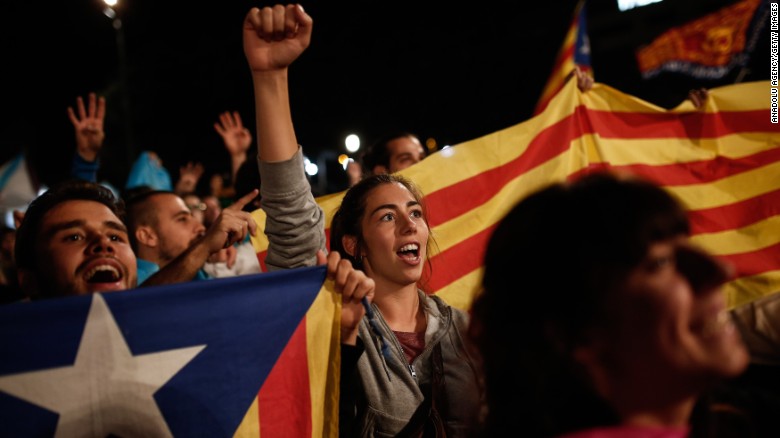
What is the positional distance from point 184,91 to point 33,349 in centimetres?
2368

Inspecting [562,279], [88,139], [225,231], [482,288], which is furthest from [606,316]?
[88,139]

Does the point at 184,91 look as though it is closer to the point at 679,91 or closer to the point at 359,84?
the point at 359,84

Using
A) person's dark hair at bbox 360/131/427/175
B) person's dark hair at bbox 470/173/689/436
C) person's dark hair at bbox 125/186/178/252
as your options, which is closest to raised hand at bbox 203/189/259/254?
person's dark hair at bbox 125/186/178/252

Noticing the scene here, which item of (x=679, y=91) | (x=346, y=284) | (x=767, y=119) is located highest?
(x=679, y=91)

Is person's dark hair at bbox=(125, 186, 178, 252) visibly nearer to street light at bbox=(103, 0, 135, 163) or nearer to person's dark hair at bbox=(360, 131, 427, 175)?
person's dark hair at bbox=(360, 131, 427, 175)

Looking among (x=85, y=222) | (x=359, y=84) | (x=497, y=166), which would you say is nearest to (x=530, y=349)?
(x=85, y=222)

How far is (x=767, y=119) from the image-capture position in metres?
3.76

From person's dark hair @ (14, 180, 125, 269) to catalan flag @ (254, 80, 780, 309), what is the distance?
96 centimetres

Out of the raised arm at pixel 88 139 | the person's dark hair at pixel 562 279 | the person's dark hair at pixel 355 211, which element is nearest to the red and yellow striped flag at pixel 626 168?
the person's dark hair at pixel 355 211

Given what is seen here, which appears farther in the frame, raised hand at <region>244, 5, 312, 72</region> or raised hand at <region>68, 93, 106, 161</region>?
raised hand at <region>68, 93, 106, 161</region>

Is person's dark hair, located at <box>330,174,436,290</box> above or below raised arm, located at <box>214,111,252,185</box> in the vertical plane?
below

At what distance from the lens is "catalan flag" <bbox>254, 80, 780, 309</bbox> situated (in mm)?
3570

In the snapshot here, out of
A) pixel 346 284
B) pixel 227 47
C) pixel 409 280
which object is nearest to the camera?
pixel 346 284

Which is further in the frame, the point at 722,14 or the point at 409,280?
the point at 722,14
